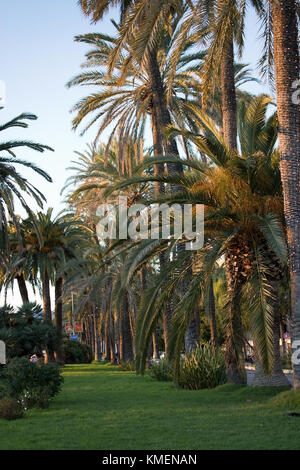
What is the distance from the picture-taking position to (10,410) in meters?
12.6

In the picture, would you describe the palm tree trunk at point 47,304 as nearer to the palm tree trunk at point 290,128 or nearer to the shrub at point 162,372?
the shrub at point 162,372

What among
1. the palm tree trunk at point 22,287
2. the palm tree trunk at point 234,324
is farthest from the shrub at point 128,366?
the palm tree trunk at point 234,324

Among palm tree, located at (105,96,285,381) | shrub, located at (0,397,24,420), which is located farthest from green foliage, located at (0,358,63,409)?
palm tree, located at (105,96,285,381)

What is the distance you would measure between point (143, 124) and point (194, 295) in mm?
13818

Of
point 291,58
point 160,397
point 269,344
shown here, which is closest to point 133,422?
point 269,344

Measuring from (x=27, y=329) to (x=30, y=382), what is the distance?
24.3 metres

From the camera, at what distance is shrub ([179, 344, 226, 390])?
1903cm

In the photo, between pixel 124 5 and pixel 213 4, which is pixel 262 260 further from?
pixel 124 5

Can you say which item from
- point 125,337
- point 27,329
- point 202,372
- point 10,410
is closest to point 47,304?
point 27,329

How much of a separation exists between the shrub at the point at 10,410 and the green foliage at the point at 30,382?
1134 mm

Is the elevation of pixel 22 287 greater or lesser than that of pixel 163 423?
greater

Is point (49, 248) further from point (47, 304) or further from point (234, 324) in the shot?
point (234, 324)

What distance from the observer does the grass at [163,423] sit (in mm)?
9086

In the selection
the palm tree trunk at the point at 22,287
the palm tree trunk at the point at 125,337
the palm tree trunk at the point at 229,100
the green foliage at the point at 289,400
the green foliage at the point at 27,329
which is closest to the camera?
the green foliage at the point at 289,400
